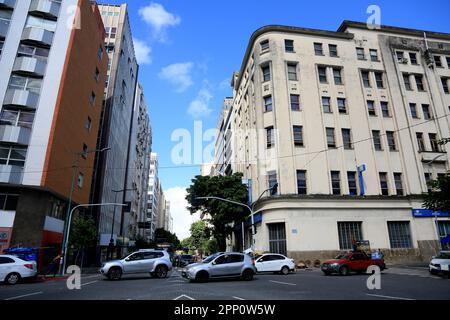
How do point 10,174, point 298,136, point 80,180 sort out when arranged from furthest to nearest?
point 80,180, point 298,136, point 10,174

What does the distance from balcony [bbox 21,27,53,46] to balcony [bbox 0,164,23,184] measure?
43.4 ft

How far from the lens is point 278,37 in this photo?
34906mm

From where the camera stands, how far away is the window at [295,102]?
3247 cm

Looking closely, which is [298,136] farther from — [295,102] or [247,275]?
[247,275]

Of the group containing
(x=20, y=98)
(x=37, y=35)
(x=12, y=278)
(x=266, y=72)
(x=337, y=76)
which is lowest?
(x=12, y=278)

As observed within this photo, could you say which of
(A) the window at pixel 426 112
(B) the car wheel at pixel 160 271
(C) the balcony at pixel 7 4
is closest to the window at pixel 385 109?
(A) the window at pixel 426 112

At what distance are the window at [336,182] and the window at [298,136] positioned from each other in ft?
14.7

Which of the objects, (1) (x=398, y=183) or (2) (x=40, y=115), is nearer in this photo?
(2) (x=40, y=115)

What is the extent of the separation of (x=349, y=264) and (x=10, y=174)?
27839mm

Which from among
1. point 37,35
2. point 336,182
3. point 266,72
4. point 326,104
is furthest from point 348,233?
point 37,35

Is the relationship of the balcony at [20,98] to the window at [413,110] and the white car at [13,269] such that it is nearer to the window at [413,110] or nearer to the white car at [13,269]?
the white car at [13,269]

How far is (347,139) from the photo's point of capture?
105 feet

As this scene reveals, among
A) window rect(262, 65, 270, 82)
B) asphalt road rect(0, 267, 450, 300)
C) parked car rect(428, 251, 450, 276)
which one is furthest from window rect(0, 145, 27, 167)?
parked car rect(428, 251, 450, 276)
